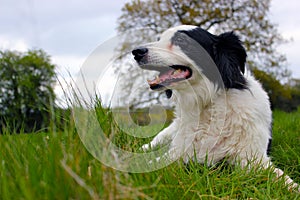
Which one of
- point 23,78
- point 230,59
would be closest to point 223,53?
point 230,59

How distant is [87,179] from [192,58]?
6.15ft

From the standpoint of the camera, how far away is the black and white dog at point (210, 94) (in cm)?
326

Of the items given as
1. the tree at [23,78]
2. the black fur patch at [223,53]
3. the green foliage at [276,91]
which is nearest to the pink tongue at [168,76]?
the black fur patch at [223,53]

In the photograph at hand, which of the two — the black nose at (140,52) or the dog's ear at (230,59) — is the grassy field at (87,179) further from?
the dog's ear at (230,59)

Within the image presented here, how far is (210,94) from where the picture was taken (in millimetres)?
3441

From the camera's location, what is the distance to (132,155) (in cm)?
264

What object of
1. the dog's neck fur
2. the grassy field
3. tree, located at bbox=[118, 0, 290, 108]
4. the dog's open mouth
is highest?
tree, located at bbox=[118, 0, 290, 108]

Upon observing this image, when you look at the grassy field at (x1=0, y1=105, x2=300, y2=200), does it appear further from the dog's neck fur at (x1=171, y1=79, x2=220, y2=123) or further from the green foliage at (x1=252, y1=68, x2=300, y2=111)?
the green foliage at (x1=252, y1=68, x2=300, y2=111)

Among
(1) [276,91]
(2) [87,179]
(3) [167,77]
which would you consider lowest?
(2) [87,179]

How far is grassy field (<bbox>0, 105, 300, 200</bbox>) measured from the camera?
159 cm

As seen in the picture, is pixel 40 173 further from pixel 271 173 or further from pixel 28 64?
pixel 28 64

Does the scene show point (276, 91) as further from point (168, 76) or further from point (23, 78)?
point (168, 76)

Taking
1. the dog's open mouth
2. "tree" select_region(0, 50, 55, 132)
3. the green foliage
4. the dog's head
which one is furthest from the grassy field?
the green foliage

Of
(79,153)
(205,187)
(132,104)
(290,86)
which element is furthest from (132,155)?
(290,86)
